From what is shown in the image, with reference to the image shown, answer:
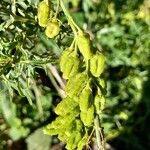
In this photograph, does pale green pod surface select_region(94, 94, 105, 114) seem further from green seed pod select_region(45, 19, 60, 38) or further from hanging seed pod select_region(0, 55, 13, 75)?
hanging seed pod select_region(0, 55, 13, 75)

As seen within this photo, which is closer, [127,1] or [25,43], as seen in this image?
[25,43]

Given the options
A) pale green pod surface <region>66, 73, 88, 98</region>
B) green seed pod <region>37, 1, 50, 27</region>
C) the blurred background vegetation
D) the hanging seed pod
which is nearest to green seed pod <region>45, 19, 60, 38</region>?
green seed pod <region>37, 1, 50, 27</region>

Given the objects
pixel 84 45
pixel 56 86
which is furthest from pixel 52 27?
pixel 56 86

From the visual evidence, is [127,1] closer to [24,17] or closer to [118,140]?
[118,140]

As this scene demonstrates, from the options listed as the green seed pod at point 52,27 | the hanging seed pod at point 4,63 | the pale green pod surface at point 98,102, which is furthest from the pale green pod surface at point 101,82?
the hanging seed pod at point 4,63

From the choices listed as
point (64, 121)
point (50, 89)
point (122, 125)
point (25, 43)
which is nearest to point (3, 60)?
point (25, 43)

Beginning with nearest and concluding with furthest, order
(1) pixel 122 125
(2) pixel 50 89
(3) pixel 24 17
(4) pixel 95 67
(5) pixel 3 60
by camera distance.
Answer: (4) pixel 95 67
(5) pixel 3 60
(3) pixel 24 17
(2) pixel 50 89
(1) pixel 122 125
